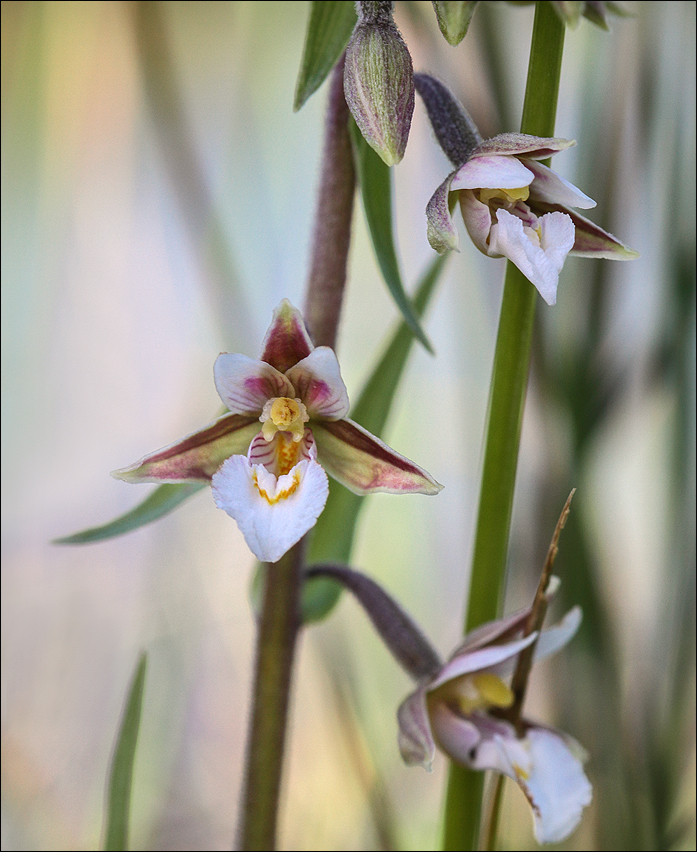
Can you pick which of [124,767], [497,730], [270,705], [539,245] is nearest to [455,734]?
[497,730]

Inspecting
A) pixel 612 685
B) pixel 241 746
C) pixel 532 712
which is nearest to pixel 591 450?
pixel 612 685

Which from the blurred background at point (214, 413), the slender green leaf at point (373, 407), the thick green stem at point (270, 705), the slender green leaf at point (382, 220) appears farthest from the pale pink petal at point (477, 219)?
the blurred background at point (214, 413)

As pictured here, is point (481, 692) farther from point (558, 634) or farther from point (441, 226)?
point (441, 226)

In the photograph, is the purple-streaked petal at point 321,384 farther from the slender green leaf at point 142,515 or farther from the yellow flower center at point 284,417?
the slender green leaf at point 142,515

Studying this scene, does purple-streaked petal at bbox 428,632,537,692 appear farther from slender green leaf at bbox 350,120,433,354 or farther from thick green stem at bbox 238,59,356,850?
slender green leaf at bbox 350,120,433,354

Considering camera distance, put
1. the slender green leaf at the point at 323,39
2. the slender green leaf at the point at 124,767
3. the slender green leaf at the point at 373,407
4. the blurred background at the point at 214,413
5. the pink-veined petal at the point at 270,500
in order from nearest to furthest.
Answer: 1. the pink-veined petal at the point at 270,500
2. the slender green leaf at the point at 323,39
3. the slender green leaf at the point at 124,767
4. the slender green leaf at the point at 373,407
5. the blurred background at the point at 214,413

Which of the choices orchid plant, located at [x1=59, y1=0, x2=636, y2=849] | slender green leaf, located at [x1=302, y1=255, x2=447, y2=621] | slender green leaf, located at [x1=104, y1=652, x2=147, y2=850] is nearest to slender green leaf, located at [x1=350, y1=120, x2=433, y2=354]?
orchid plant, located at [x1=59, y1=0, x2=636, y2=849]
